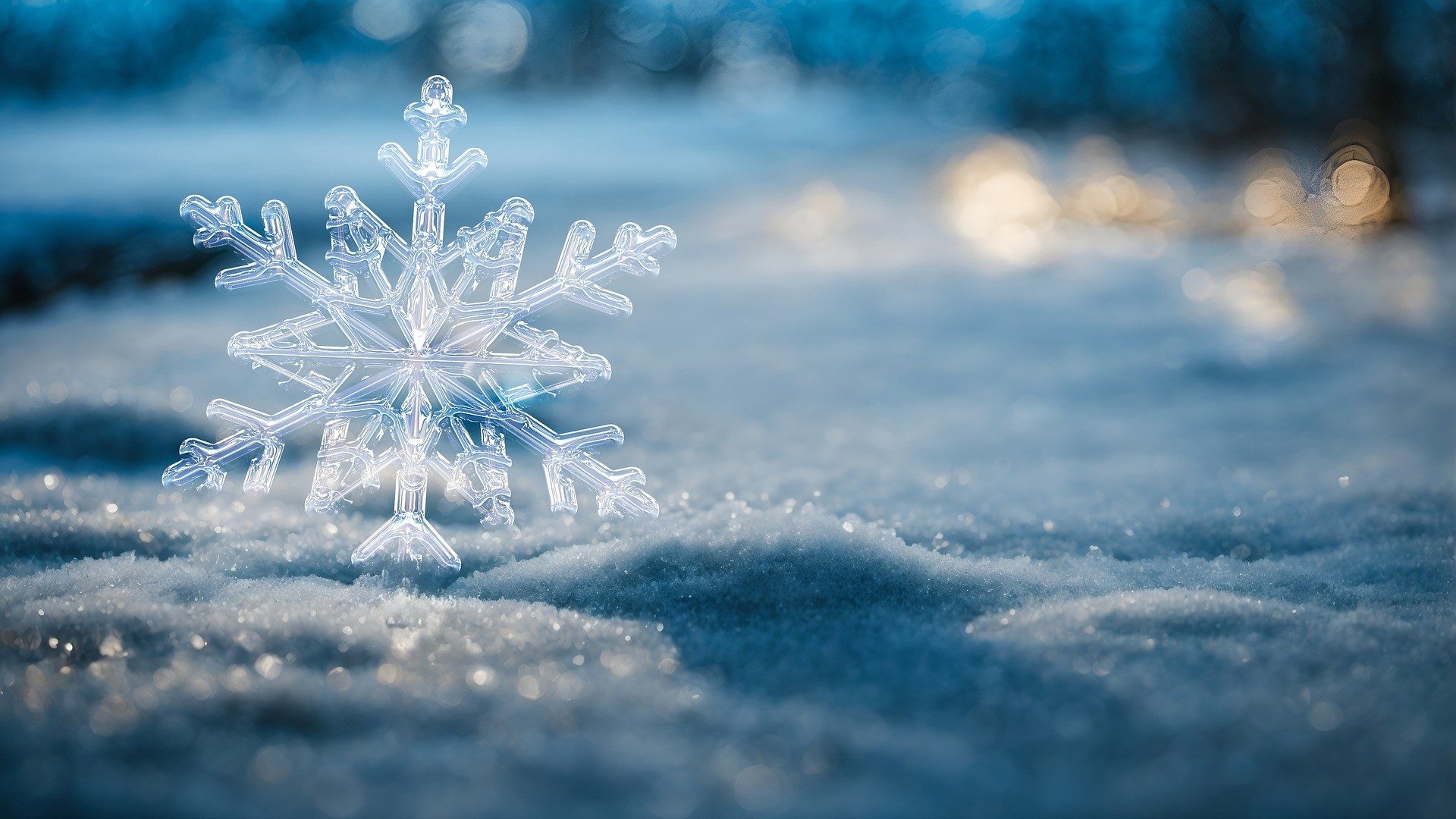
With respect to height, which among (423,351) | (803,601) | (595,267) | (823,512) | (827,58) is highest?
(827,58)

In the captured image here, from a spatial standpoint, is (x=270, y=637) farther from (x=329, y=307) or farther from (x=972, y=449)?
(x=972, y=449)

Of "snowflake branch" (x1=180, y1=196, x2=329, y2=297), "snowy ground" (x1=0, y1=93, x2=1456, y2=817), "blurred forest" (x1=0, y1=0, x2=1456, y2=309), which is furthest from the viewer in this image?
"blurred forest" (x1=0, y1=0, x2=1456, y2=309)

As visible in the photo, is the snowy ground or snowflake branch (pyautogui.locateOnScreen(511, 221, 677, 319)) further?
snowflake branch (pyautogui.locateOnScreen(511, 221, 677, 319))

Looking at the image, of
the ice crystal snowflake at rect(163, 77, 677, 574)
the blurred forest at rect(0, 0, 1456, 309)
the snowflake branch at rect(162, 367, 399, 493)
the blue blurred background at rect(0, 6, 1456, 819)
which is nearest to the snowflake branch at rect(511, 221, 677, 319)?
the ice crystal snowflake at rect(163, 77, 677, 574)

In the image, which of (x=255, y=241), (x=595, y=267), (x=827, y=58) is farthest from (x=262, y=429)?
(x=827, y=58)

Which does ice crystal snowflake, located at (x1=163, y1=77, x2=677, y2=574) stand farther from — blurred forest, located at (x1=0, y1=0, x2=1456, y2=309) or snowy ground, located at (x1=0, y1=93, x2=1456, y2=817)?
blurred forest, located at (x1=0, y1=0, x2=1456, y2=309)

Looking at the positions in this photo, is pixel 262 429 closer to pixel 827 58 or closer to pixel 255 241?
pixel 255 241
